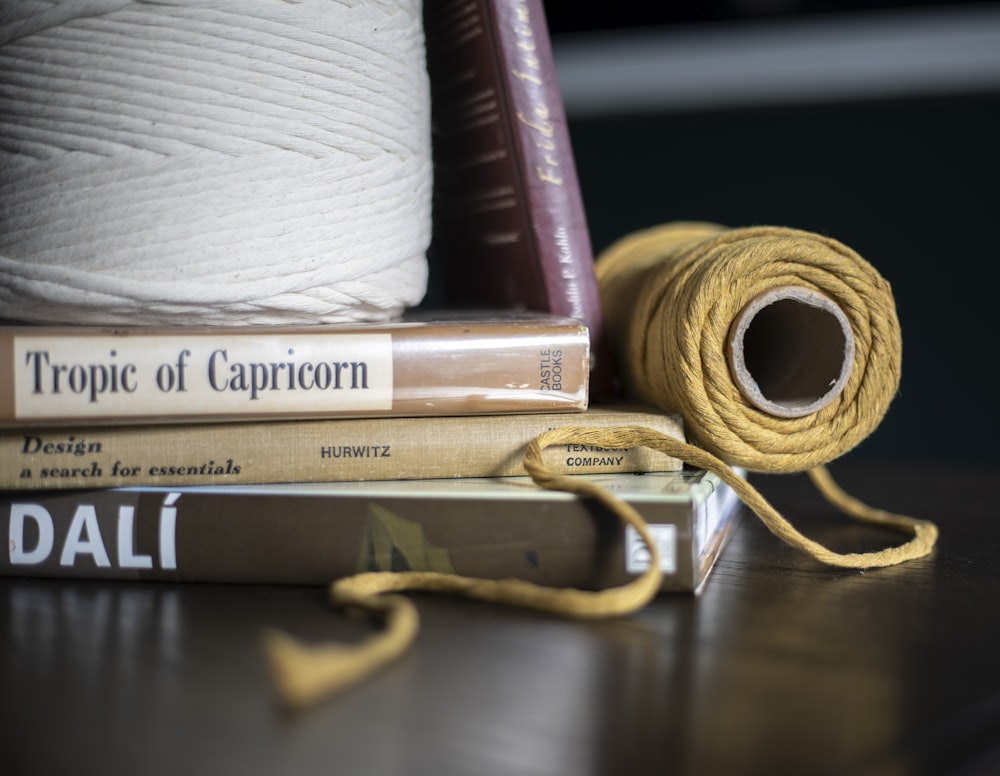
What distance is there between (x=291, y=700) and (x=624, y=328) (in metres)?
0.33

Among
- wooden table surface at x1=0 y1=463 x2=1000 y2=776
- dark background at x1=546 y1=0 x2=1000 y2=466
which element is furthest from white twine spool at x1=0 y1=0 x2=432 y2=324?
dark background at x1=546 y1=0 x2=1000 y2=466

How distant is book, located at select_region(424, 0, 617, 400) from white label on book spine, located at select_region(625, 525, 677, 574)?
0.17 meters

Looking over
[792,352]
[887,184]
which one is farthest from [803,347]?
[887,184]

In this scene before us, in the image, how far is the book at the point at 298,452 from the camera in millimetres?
411

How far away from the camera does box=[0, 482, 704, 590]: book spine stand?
38cm

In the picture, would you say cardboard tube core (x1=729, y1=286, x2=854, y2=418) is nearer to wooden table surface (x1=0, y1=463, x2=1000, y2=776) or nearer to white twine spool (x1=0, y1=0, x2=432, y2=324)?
wooden table surface (x1=0, y1=463, x2=1000, y2=776)

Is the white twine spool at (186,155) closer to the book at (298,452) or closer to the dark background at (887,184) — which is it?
the book at (298,452)

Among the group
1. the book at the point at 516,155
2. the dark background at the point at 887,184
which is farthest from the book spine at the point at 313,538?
the dark background at the point at 887,184

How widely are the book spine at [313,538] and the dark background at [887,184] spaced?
75 centimetres

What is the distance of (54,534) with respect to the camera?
1.34 feet

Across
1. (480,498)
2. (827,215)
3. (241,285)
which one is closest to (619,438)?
(480,498)

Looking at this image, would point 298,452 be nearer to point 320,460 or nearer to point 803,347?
point 320,460

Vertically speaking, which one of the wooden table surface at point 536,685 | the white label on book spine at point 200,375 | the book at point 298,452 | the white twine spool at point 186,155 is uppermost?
the white twine spool at point 186,155

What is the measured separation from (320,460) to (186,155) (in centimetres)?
Answer: 15
